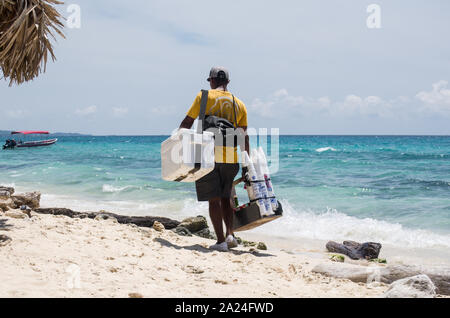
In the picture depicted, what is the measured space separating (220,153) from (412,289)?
217 cm

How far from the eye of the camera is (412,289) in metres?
3.04

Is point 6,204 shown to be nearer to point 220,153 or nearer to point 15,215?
point 15,215

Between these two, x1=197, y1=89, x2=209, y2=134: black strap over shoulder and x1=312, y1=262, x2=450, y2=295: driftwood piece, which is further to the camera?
x1=197, y1=89, x2=209, y2=134: black strap over shoulder

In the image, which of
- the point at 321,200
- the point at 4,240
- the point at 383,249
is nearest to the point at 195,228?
the point at 383,249

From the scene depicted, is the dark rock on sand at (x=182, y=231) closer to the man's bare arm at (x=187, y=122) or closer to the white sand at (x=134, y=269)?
the white sand at (x=134, y=269)

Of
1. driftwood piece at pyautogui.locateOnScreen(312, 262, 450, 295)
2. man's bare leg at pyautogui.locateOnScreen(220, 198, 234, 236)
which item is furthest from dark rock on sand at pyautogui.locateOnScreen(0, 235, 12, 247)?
driftwood piece at pyautogui.locateOnScreen(312, 262, 450, 295)

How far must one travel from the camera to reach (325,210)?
9.98 metres

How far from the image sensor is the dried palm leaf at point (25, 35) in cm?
409

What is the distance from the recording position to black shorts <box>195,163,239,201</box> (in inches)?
177

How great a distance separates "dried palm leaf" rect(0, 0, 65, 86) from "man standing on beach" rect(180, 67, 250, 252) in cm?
164

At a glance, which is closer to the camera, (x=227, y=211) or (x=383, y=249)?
(x=227, y=211)

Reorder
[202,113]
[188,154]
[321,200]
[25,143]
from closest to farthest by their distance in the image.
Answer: [188,154]
[202,113]
[321,200]
[25,143]

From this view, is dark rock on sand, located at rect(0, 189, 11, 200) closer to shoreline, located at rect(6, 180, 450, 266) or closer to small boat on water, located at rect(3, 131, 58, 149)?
shoreline, located at rect(6, 180, 450, 266)

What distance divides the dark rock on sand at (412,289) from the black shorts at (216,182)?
1.97 meters
